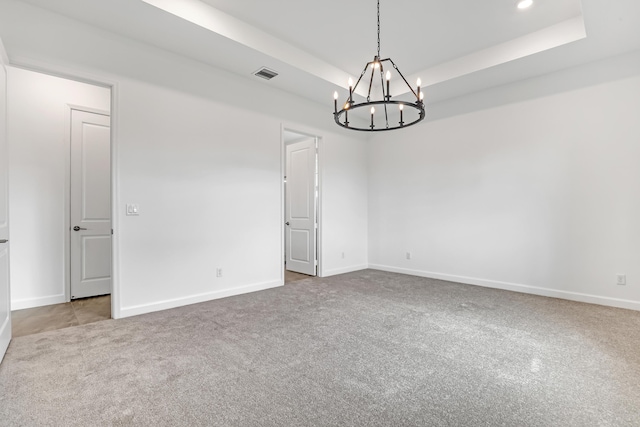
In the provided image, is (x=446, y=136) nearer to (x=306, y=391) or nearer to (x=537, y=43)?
(x=537, y=43)

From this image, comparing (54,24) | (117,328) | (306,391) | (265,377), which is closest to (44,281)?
(117,328)

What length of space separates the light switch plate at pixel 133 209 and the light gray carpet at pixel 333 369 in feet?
3.58

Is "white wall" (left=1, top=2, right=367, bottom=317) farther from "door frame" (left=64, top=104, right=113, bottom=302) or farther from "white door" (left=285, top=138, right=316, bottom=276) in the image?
"door frame" (left=64, top=104, right=113, bottom=302)

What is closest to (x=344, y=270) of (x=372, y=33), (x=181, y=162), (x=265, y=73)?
(x=181, y=162)

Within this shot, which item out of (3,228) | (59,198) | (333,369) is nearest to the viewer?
(333,369)

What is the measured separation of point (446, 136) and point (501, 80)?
1072mm

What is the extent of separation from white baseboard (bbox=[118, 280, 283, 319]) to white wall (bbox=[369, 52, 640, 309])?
8.58ft

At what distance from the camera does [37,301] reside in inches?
145

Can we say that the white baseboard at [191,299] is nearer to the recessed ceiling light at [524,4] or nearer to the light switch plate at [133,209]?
the light switch plate at [133,209]

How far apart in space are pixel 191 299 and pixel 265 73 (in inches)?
118

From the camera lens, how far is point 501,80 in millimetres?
4281

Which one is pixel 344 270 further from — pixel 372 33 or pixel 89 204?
pixel 89 204

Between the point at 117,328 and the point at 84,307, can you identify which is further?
the point at 84,307

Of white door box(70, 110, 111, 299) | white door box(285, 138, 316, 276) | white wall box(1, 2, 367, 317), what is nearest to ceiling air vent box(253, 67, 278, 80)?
white wall box(1, 2, 367, 317)
